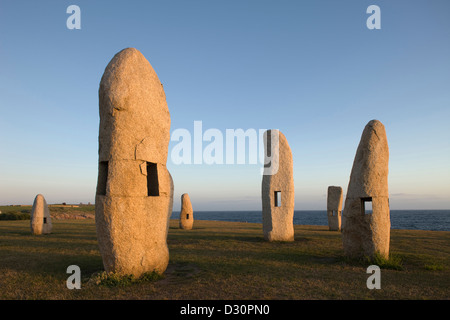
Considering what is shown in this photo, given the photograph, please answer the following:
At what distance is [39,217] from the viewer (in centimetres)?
1627

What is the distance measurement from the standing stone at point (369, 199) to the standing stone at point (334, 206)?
1058cm

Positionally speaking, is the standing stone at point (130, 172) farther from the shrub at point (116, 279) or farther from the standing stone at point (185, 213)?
the standing stone at point (185, 213)

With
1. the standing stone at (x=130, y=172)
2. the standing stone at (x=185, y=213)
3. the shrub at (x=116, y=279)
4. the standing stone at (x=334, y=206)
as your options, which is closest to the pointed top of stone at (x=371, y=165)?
the standing stone at (x=130, y=172)

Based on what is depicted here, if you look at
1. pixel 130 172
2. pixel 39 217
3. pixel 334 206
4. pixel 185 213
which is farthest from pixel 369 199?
pixel 39 217

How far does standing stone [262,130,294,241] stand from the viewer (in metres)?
13.6

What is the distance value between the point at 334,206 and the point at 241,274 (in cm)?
1395

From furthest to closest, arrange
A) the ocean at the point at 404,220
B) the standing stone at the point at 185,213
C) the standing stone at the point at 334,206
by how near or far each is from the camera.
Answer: the ocean at the point at 404,220 < the standing stone at the point at 185,213 < the standing stone at the point at 334,206

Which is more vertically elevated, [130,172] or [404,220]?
[130,172]

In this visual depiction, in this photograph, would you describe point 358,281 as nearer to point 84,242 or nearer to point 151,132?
point 151,132

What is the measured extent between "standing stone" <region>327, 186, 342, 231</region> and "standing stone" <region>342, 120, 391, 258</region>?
1058 cm

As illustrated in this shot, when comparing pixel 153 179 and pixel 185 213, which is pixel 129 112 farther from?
pixel 185 213

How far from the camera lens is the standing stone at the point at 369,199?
28.2 feet
